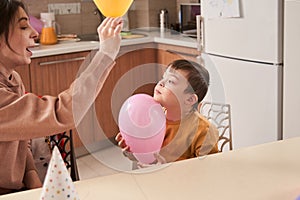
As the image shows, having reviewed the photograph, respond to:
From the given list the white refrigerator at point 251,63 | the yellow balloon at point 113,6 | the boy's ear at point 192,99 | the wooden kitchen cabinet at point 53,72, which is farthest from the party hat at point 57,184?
the wooden kitchen cabinet at point 53,72

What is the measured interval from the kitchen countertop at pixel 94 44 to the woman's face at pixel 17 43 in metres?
1.66

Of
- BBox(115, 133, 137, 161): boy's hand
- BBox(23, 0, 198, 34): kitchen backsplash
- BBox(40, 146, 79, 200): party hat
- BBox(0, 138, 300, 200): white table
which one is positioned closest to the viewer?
BBox(40, 146, 79, 200): party hat

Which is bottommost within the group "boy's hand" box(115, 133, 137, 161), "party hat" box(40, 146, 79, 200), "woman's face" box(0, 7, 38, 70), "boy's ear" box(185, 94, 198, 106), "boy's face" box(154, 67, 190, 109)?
"boy's hand" box(115, 133, 137, 161)

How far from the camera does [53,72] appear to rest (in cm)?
334

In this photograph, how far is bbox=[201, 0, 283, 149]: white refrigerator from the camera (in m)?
2.54

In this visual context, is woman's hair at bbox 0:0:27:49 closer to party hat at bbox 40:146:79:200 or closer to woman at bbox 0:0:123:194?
woman at bbox 0:0:123:194

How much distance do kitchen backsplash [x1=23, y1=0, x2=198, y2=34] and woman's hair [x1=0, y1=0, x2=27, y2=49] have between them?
2.32 m

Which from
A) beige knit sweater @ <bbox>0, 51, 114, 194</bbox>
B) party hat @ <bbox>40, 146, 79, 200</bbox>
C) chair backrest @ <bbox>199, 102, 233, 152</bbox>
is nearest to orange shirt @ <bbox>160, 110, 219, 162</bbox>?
chair backrest @ <bbox>199, 102, 233, 152</bbox>

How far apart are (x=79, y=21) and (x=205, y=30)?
136 cm

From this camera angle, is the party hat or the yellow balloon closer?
the party hat

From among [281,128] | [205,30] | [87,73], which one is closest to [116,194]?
[87,73]

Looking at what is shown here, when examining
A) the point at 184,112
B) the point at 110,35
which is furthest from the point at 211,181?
the point at 110,35

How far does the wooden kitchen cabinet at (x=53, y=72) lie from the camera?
326 centimetres

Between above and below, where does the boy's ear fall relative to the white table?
above
